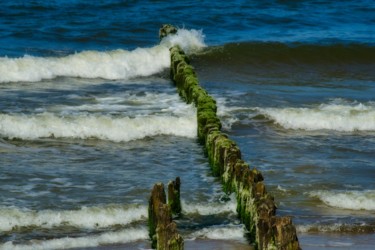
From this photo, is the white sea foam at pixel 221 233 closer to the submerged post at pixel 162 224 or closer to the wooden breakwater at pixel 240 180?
the wooden breakwater at pixel 240 180

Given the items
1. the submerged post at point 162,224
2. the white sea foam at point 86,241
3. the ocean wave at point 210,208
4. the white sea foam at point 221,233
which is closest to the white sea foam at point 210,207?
the ocean wave at point 210,208

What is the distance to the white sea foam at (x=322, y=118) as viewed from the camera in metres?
18.4

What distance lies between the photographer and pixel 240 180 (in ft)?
40.2

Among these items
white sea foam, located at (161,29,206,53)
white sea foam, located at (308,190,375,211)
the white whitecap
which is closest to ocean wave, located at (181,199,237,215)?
white sea foam, located at (308,190,375,211)

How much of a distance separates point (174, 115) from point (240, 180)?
601 centimetres

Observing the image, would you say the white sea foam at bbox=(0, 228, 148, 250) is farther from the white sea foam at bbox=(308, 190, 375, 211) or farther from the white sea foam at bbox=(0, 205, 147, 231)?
the white sea foam at bbox=(308, 190, 375, 211)

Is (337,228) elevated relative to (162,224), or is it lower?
lower

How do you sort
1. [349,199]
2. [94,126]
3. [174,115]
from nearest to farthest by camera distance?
1. [349,199]
2. [94,126]
3. [174,115]

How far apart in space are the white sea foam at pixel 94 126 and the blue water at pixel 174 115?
2cm

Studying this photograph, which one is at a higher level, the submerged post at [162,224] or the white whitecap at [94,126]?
the submerged post at [162,224]

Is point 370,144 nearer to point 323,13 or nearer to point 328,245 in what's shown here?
point 328,245

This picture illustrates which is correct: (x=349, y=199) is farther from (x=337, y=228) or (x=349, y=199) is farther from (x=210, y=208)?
(x=210, y=208)

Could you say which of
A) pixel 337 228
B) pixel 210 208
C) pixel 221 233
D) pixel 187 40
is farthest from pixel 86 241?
pixel 187 40

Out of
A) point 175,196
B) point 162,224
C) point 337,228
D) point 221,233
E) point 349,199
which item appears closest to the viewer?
point 162,224
